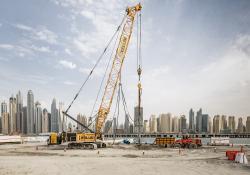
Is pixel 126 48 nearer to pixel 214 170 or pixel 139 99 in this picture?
→ pixel 139 99

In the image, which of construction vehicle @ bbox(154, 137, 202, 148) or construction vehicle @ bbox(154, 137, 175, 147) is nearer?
construction vehicle @ bbox(154, 137, 202, 148)

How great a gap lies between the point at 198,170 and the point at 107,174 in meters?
7.55

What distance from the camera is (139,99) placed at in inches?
1889

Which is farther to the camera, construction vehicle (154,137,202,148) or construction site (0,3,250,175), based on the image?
construction vehicle (154,137,202,148)

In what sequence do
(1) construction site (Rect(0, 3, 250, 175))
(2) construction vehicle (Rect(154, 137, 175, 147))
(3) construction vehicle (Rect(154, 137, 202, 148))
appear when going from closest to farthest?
(1) construction site (Rect(0, 3, 250, 175))
(3) construction vehicle (Rect(154, 137, 202, 148))
(2) construction vehicle (Rect(154, 137, 175, 147))

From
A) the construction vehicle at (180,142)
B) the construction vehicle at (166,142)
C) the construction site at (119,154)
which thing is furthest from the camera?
the construction vehicle at (166,142)

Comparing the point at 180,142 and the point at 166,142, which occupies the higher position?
the point at 180,142

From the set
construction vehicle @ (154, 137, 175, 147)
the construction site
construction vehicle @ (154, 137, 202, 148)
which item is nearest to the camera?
the construction site

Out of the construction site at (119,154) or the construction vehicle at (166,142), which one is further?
the construction vehicle at (166,142)

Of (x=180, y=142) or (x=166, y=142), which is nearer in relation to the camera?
(x=180, y=142)

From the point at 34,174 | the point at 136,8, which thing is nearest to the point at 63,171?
the point at 34,174

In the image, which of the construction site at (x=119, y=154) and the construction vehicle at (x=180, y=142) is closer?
the construction site at (x=119, y=154)

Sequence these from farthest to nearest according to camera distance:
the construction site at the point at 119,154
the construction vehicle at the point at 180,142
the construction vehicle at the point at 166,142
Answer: the construction vehicle at the point at 166,142 → the construction vehicle at the point at 180,142 → the construction site at the point at 119,154

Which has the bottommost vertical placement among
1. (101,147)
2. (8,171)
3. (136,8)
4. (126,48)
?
(101,147)
